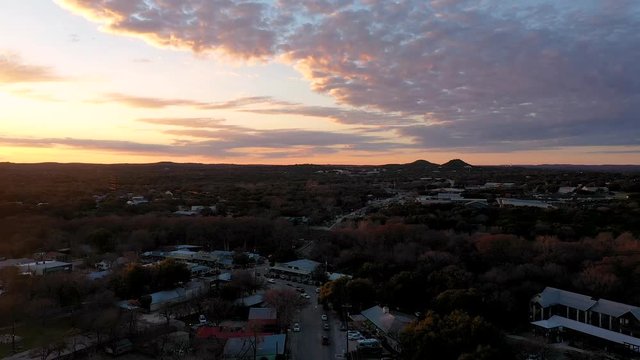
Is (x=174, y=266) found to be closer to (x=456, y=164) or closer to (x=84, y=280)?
(x=84, y=280)

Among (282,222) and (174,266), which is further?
(282,222)

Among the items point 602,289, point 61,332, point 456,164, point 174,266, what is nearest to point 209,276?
point 174,266

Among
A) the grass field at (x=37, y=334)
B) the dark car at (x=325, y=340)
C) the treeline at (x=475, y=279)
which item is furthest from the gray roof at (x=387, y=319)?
the grass field at (x=37, y=334)

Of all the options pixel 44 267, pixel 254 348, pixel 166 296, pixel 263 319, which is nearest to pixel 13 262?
pixel 44 267

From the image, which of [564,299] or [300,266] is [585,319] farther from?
[300,266]

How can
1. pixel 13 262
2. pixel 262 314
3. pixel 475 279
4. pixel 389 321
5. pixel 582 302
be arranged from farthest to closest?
pixel 13 262 → pixel 475 279 → pixel 262 314 → pixel 582 302 → pixel 389 321
